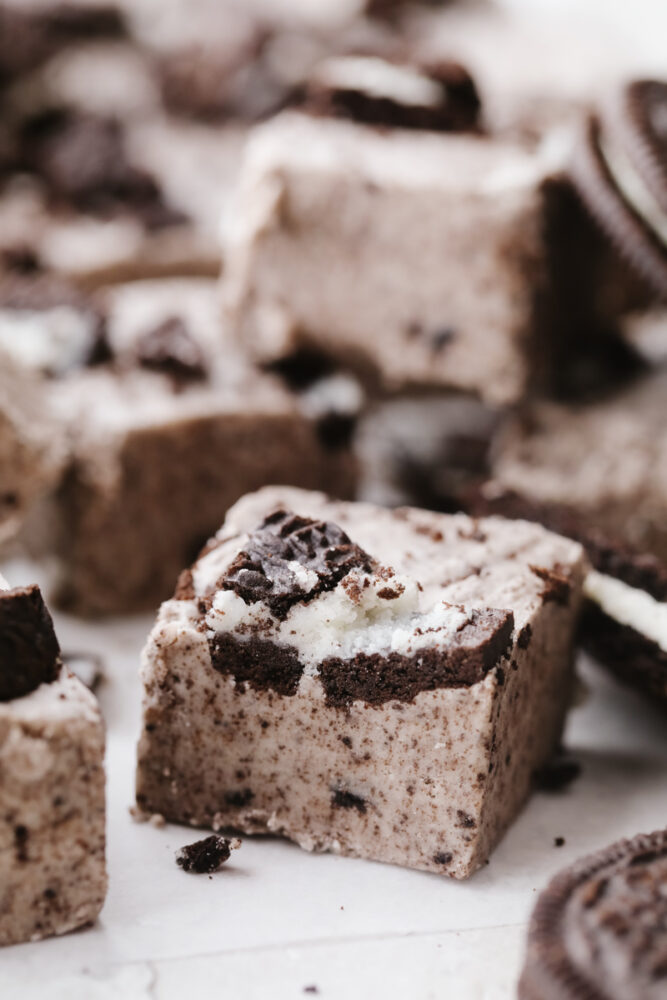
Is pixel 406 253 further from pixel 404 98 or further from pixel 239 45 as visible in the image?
pixel 239 45

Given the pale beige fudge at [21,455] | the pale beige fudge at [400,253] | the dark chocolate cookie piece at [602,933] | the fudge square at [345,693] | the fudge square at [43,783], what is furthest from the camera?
the pale beige fudge at [400,253]

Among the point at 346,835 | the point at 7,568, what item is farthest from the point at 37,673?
the point at 7,568

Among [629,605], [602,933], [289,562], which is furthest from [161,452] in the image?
[602,933]

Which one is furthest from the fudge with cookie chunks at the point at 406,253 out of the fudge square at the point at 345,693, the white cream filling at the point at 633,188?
the fudge square at the point at 345,693

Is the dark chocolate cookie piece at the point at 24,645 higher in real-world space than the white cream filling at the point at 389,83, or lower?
lower

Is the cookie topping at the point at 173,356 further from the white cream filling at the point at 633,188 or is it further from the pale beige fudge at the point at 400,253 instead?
the white cream filling at the point at 633,188

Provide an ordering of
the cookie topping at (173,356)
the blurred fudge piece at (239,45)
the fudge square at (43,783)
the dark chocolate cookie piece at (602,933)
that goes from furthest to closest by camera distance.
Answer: the blurred fudge piece at (239,45), the cookie topping at (173,356), the fudge square at (43,783), the dark chocolate cookie piece at (602,933)

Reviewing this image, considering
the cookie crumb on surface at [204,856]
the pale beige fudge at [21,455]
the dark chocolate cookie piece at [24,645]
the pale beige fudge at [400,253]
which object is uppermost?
the pale beige fudge at [400,253]
